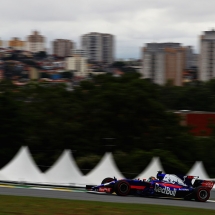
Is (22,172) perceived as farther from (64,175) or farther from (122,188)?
(122,188)

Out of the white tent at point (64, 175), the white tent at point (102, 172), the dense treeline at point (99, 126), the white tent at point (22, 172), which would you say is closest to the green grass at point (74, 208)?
the white tent at point (22, 172)

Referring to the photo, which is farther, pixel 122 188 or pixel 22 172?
pixel 22 172

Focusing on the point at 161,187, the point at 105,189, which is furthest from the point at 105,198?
the point at 161,187

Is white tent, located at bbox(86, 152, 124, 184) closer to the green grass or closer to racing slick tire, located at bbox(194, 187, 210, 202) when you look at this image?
racing slick tire, located at bbox(194, 187, 210, 202)

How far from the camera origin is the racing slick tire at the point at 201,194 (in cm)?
2022

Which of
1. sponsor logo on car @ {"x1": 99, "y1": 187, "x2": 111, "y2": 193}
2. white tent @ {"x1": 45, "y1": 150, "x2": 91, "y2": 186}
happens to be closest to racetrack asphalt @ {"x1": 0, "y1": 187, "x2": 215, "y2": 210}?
sponsor logo on car @ {"x1": 99, "y1": 187, "x2": 111, "y2": 193}

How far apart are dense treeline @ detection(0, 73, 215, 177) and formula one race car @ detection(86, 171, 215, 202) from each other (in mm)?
27069

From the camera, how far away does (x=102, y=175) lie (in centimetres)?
2569

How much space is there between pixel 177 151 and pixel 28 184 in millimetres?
29114

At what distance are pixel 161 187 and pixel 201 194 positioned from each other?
158 centimetres

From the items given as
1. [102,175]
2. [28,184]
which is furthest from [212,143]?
[28,184]

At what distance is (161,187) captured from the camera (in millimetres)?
20016

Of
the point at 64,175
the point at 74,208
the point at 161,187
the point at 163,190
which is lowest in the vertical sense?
the point at 64,175

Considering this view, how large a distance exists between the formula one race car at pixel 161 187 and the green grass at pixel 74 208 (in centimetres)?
294
